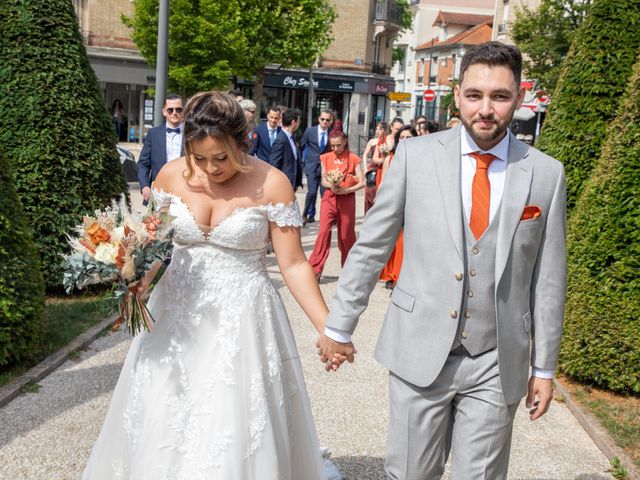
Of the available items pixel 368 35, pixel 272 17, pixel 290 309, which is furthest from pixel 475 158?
pixel 368 35

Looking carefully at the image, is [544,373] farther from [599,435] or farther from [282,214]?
[599,435]

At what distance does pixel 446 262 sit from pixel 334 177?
276 inches

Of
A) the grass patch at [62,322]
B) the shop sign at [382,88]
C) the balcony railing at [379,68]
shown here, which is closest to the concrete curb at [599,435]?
the grass patch at [62,322]

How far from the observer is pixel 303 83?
45.4m

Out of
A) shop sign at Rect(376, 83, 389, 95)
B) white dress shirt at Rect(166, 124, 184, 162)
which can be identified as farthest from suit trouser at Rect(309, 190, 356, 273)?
shop sign at Rect(376, 83, 389, 95)

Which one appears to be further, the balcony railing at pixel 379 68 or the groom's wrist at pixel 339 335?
the balcony railing at pixel 379 68

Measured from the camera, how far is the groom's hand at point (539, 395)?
3279 mm

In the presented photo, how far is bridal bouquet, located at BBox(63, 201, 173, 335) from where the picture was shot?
3.46 meters

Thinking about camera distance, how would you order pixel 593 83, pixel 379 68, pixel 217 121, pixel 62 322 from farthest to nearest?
pixel 379 68 < pixel 593 83 < pixel 62 322 < pixel 217 121

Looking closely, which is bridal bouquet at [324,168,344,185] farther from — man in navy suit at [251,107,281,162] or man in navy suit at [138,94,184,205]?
man in navy suit at [251,107,281,162]

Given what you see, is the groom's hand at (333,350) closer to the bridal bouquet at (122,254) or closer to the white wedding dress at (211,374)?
the white wedding dress at (211,374)

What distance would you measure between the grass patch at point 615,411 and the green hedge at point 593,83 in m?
2.47

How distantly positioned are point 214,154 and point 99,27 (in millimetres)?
38343

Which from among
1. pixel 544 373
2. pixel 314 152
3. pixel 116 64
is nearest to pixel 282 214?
pixel 544 373
